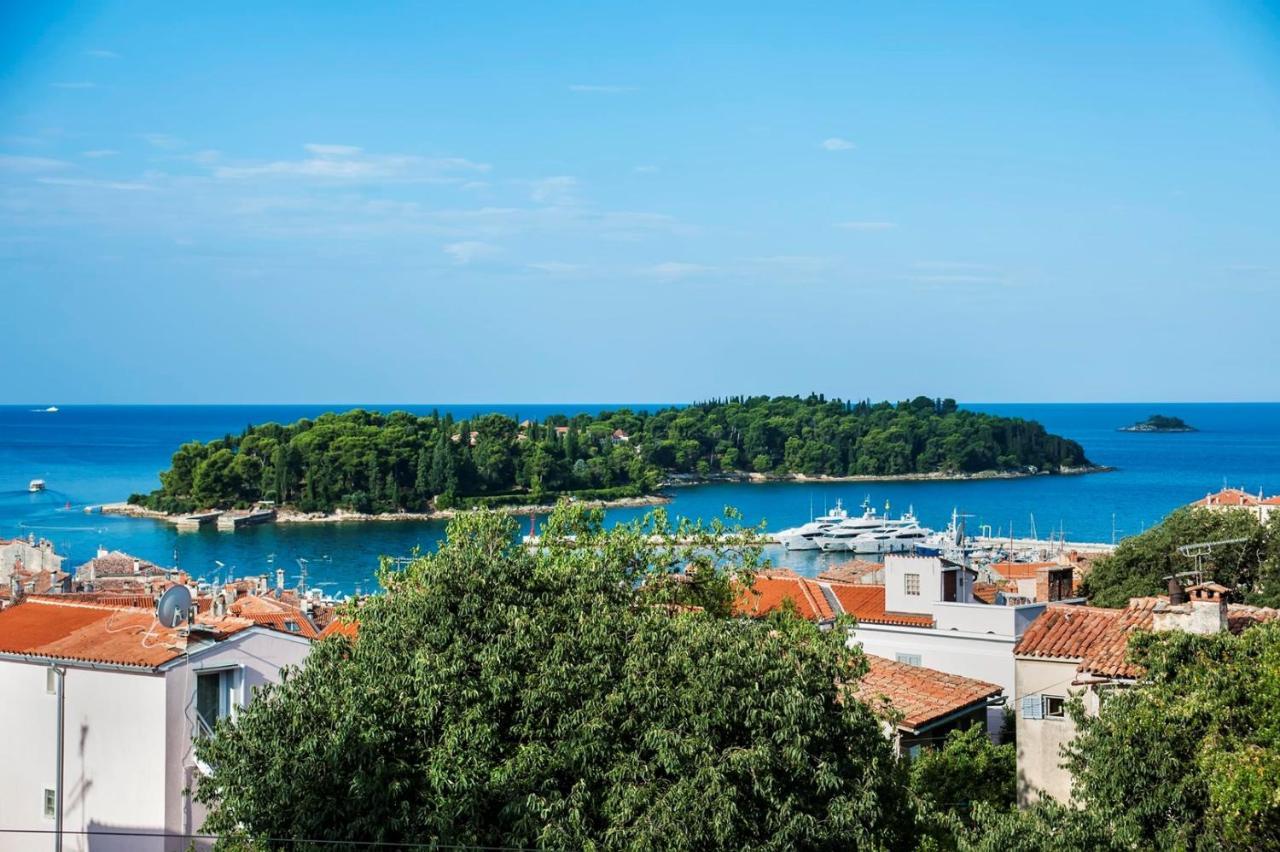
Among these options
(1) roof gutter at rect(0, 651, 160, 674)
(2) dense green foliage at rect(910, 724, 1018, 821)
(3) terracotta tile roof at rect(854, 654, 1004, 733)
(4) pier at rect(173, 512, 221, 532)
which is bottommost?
(4) pier at rect(173, 512, 221, 532)

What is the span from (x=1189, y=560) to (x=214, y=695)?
1490 centimetres

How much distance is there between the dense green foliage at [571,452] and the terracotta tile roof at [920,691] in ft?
246

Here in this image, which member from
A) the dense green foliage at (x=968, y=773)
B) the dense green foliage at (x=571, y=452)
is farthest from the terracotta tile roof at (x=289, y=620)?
the dense green foliage at (x=571, y=452)

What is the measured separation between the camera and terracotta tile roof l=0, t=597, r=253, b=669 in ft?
36.2

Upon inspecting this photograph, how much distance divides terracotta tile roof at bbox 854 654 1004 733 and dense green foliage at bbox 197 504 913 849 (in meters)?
3.44

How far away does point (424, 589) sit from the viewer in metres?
9.38

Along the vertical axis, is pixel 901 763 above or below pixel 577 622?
below

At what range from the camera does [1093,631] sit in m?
10.9

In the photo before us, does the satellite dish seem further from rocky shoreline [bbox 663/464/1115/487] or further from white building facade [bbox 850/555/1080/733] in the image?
rocky shoreline [bbox 663/464/1115/487]

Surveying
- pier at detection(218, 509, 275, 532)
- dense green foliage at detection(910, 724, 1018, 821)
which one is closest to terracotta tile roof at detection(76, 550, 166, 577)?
dense green foliage at detection(910, 724, 1018, 821)

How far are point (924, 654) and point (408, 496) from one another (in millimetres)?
74274

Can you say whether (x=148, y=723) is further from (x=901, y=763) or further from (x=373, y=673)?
(x=901, y=763)

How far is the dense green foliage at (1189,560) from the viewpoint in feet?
64.6

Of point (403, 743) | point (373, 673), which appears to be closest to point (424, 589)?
point (373, 673)
